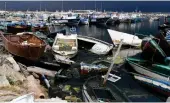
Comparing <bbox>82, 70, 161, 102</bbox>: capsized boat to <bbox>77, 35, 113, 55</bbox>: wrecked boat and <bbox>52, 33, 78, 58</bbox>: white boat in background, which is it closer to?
<bbox>52, 33, 78, 58</bbox>: white boat in background

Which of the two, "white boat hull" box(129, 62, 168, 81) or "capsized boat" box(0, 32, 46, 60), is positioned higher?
"capsized boat" box(0, 32, 46, 60)

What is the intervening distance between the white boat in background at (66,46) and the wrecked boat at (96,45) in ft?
7.25

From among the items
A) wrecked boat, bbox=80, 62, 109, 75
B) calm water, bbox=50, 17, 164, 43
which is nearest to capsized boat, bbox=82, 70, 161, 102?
wrecked boat, bbox=80, 62, 109, 75

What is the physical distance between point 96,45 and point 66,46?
4.43m

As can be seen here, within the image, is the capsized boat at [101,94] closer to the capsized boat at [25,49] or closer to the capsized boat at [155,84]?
the capsized boat at [155,84]

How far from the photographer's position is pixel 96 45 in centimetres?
3005

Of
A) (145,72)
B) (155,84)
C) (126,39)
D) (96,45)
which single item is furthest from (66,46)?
(155,84)

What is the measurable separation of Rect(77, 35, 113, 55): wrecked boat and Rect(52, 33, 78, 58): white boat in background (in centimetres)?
221

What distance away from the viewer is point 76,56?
27.2 meters

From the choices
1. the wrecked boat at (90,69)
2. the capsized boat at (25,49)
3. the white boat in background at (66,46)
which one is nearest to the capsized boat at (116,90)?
the wrecked boat at (90,69)

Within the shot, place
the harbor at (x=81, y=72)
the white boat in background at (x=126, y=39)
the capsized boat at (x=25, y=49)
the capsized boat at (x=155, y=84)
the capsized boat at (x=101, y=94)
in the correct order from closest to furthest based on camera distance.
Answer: the capsized boat at (x=101, y=94) → the harbor at (x=81, y=72) → the capsized boat at (x=155, y=84) → the capsized boat at (x=25, y=49) → the white boat in background at (x=126, y=39)

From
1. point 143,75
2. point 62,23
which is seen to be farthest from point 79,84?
point 62,23

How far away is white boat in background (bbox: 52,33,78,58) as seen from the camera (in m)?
25.6

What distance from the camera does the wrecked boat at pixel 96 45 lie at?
93.3 ft
